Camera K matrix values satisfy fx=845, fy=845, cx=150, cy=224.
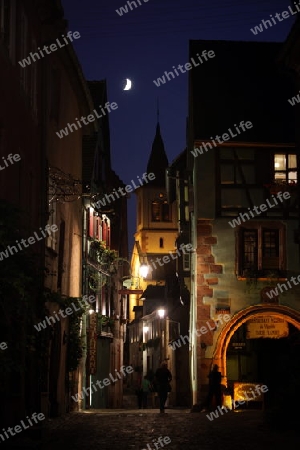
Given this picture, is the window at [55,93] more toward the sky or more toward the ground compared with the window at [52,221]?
more toward the sky

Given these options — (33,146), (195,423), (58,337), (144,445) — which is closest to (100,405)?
(58,337)

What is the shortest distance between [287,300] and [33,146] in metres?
12.4

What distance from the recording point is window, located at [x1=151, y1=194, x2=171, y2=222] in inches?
2923

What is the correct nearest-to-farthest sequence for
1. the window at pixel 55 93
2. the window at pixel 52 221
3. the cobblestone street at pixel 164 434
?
the cobblestone street at pixel 164 434 → the window at pixel 52 221 → the window at pixel 55 93

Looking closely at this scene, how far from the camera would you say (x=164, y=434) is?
675 inches

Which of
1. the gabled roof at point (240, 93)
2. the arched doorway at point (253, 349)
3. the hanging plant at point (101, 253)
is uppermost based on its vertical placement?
the gabled roof at point (240, 93)

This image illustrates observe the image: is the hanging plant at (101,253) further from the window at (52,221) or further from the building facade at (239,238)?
the window at (52,221)

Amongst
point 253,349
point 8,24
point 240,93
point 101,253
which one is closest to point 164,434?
point 8,24

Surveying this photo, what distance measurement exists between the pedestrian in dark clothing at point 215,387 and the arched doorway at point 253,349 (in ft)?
4.42

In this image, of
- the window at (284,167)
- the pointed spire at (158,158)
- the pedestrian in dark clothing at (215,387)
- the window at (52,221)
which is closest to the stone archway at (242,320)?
the pedestrian in dark clothing at (215,387)

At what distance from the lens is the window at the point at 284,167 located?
93.6ft

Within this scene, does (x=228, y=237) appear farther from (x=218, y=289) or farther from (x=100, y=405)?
(x=100, y=405)

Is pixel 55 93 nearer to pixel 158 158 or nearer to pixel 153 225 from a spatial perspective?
pixel 153 225

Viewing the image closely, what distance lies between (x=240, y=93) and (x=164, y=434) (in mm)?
16423
